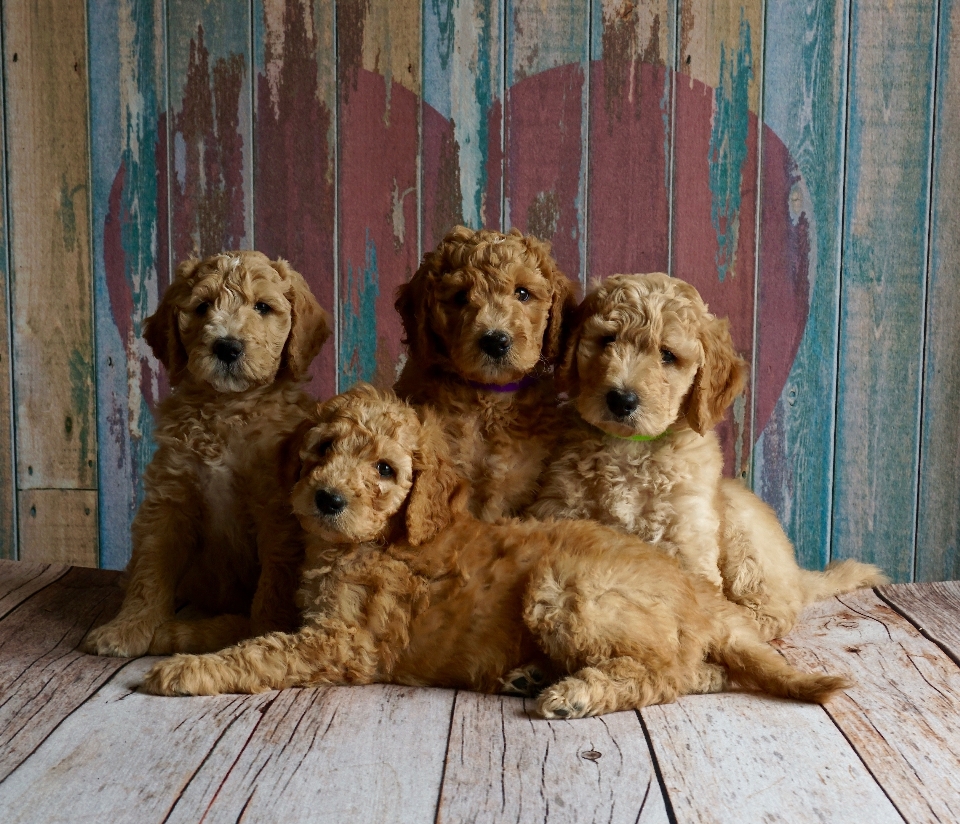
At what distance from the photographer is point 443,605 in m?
2.60

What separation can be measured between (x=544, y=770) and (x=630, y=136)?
9.77 ft

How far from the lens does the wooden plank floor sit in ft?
6.63

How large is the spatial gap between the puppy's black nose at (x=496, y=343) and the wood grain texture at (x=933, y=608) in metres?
1.68

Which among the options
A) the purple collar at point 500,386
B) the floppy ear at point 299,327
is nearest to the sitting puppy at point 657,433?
the purple collar at point 500,386

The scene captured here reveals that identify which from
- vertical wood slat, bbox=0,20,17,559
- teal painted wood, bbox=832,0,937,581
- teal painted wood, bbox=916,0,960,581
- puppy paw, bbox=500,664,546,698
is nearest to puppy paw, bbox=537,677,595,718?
puppy paw, bbox=500,664,546,698

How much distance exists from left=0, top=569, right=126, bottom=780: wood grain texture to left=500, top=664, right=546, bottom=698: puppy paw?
3.58 feet

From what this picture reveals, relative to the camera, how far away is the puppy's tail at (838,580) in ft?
12.0

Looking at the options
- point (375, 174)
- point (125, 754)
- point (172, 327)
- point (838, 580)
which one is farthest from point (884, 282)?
point (125, 754)

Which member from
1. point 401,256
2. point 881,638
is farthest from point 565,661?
point 401,256

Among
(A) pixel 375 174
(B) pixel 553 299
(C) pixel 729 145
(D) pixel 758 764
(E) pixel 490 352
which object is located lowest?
(D) pixel 758 764

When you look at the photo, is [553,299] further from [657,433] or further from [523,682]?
[523,682]

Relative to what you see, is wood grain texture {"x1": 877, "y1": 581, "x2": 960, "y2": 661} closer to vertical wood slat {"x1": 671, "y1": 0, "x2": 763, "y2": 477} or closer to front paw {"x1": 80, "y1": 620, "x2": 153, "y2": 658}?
vertical wood slat {"x1": 671, "y1": 0, "x2": 763, "y2": 477}

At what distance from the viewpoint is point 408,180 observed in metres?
4.34

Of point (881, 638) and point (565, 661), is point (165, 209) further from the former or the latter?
point (881, 638)
